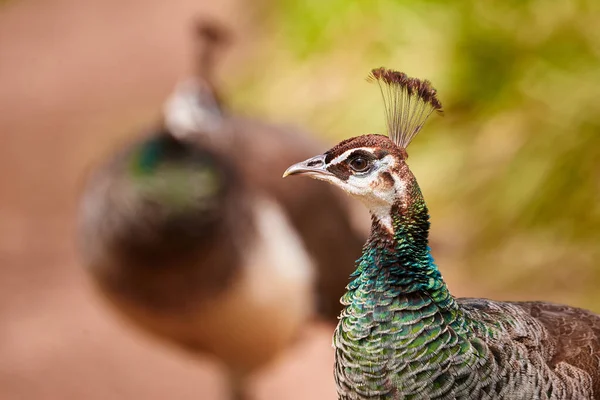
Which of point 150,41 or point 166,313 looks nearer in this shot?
point 166,313

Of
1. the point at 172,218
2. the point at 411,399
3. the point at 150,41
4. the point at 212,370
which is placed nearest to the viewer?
the point at 411,399

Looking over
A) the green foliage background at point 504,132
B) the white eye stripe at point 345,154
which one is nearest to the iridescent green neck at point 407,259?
the white eye stripe at point 345,154

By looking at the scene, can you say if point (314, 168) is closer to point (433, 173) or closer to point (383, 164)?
point (383, 164)

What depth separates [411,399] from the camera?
5.16ft

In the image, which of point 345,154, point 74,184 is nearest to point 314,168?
point 345,154

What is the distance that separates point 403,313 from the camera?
1.61m

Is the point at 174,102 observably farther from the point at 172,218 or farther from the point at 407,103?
the point at 407,103

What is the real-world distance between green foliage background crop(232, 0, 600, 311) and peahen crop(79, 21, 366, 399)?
34.4 inches

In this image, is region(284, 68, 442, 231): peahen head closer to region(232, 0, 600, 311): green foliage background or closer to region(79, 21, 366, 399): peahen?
region(79, 21, 366, 399): peahen

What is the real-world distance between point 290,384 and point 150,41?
483 cm

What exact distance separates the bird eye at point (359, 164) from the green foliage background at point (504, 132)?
2.83m

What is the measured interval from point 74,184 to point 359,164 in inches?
200

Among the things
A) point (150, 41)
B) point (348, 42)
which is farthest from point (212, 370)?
point (150, 41)

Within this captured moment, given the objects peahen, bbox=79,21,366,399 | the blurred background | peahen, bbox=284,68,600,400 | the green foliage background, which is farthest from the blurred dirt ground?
peahen, bbox=284,68,600,400
